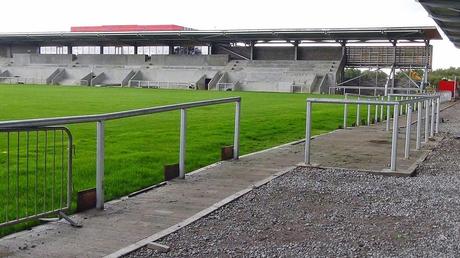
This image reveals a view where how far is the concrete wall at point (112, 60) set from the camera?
82150 mm

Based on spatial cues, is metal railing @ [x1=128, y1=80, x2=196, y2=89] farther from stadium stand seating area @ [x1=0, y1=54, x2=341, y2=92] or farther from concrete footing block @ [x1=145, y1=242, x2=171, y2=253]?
concrete footing block @ [x1=145, y1=242, x2=171, y2=253]

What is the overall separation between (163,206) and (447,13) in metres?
8.69

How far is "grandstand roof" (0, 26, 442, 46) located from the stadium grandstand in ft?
0.37

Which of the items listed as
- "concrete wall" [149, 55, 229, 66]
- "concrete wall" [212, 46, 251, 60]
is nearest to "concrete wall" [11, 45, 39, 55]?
"concrete wall" [149, 55, 229, 66]

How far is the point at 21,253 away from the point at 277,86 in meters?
60.2

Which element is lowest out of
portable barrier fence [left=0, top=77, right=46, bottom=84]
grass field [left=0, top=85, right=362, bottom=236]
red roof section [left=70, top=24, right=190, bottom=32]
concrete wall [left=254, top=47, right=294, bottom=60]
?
grass field [left=0, top=85, right=362, bottom=236]

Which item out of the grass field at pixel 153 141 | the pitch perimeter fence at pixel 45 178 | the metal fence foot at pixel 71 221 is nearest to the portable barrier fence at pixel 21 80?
the grass field at pixel 153 141

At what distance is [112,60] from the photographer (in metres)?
83.7

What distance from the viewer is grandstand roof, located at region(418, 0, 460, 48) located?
1100cm

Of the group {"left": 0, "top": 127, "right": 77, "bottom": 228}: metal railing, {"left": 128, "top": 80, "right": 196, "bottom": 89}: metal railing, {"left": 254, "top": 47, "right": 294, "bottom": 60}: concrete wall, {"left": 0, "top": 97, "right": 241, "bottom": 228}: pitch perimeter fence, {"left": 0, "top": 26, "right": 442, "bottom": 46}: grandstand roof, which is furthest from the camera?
{"left": 254, "top": 47, "right": 294, "bottom": 60}: concrete wall

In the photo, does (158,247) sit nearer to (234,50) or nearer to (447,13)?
(447,13)

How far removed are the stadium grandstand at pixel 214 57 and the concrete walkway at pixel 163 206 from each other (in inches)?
2032

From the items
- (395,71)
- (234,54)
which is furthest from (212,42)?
(395,71)

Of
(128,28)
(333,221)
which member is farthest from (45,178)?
(128,28)
